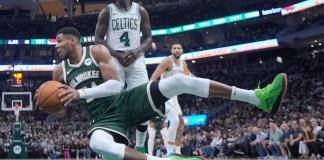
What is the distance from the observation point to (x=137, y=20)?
6.30m

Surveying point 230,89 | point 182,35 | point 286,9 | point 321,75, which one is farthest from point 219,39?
point 230,89

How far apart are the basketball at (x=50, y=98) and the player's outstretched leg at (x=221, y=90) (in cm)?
97

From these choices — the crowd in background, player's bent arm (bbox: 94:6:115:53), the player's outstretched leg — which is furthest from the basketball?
the crowd in background

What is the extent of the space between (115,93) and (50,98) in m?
0.66

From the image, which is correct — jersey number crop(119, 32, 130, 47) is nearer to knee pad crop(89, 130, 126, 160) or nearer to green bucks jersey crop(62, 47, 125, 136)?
green bucks jersey crop(62, 47, 125, 136)

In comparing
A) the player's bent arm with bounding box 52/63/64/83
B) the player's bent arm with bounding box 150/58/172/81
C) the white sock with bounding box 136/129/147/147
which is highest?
the player's bent arm with bounding box 150/58/172/81

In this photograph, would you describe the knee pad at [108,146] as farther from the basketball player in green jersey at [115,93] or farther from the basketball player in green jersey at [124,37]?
the basketball player in green jersey at [124,37]

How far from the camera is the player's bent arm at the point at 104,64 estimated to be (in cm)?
456

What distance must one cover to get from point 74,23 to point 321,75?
26.7 m

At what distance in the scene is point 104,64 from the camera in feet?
15.1

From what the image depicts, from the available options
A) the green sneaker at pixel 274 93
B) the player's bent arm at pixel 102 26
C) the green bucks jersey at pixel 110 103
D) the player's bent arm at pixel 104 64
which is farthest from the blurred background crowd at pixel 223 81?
the player's bent arm at pixel 104 64

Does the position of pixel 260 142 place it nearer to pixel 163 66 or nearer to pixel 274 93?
pixel 163 66

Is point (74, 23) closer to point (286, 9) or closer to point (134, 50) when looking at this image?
point (286, 9)

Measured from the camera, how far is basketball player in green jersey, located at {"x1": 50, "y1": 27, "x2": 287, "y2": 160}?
4234 millimetres
